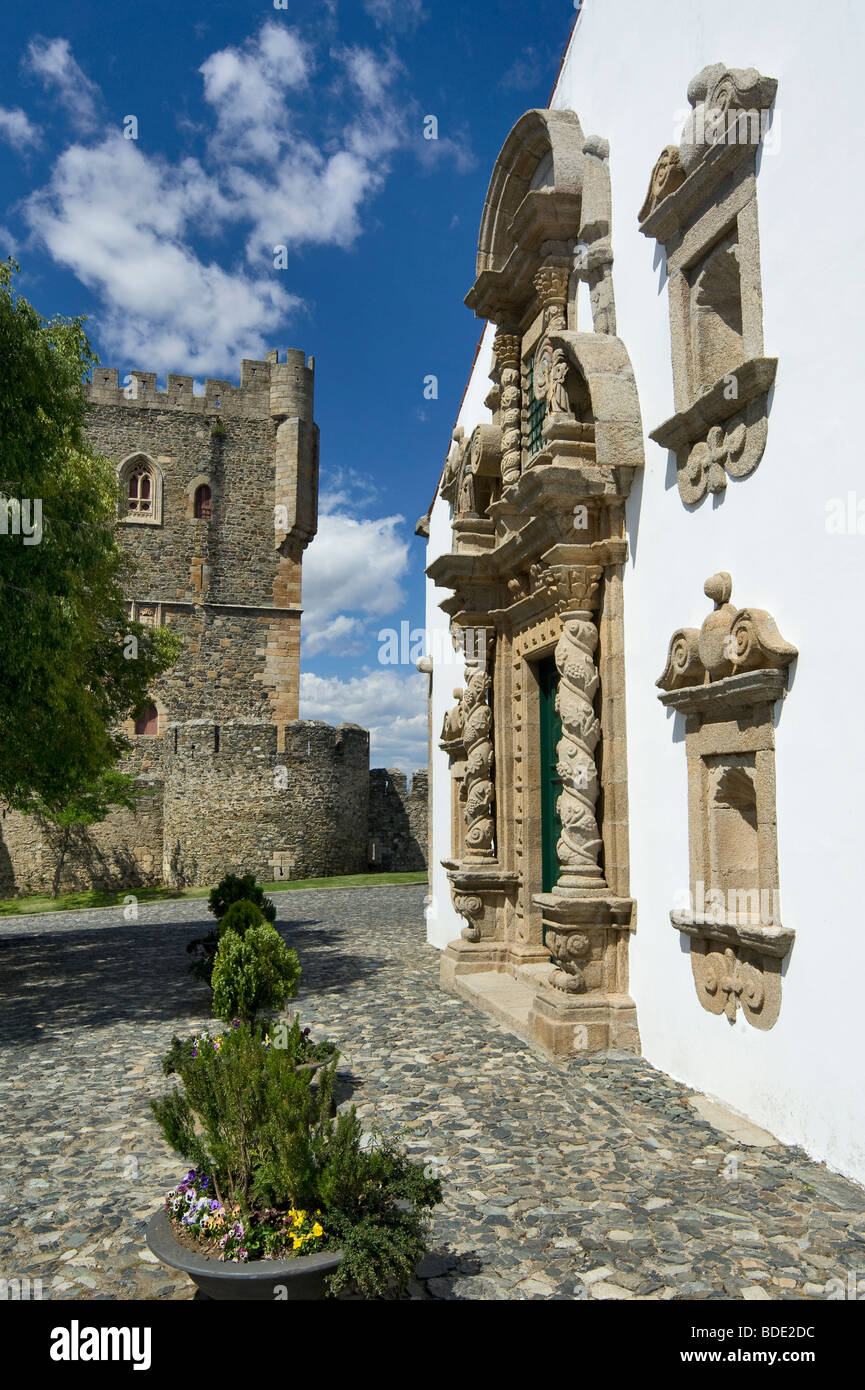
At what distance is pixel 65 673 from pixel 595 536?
16.0ft

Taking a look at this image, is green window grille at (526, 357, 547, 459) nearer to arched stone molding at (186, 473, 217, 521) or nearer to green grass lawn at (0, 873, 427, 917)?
green grass lawn at (0, 873, 427, 917)

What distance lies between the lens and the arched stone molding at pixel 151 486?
2998 cm

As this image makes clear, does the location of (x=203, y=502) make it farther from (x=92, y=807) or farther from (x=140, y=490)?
(x=92, y=807)

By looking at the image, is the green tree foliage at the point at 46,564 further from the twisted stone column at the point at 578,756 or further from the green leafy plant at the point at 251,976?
the twisted stone column at the point at 578,756

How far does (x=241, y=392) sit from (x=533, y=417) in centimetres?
2403

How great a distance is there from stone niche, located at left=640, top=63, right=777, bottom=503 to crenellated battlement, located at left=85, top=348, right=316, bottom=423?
84.6 feet

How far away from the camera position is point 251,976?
718 cm

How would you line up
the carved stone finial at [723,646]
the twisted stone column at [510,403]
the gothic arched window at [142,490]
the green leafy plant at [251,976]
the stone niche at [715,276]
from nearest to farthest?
the carved stone finial at [723,646] → the stone niche at [715,276] → the green leafy plant at [251,976] → the twisted stone column at [510,403] → the gothic arched window at [142,490]

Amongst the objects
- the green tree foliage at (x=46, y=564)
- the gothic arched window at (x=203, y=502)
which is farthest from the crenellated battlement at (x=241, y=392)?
the green tree foliage at (x=46, y=564)

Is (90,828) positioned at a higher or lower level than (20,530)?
lower

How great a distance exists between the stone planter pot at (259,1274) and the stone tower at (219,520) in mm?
27241

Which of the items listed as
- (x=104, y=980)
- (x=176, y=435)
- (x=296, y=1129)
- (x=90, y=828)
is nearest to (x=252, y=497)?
(x=176, y=435)

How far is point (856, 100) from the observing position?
445cm

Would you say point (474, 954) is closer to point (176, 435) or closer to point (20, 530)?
point (20, 530)
